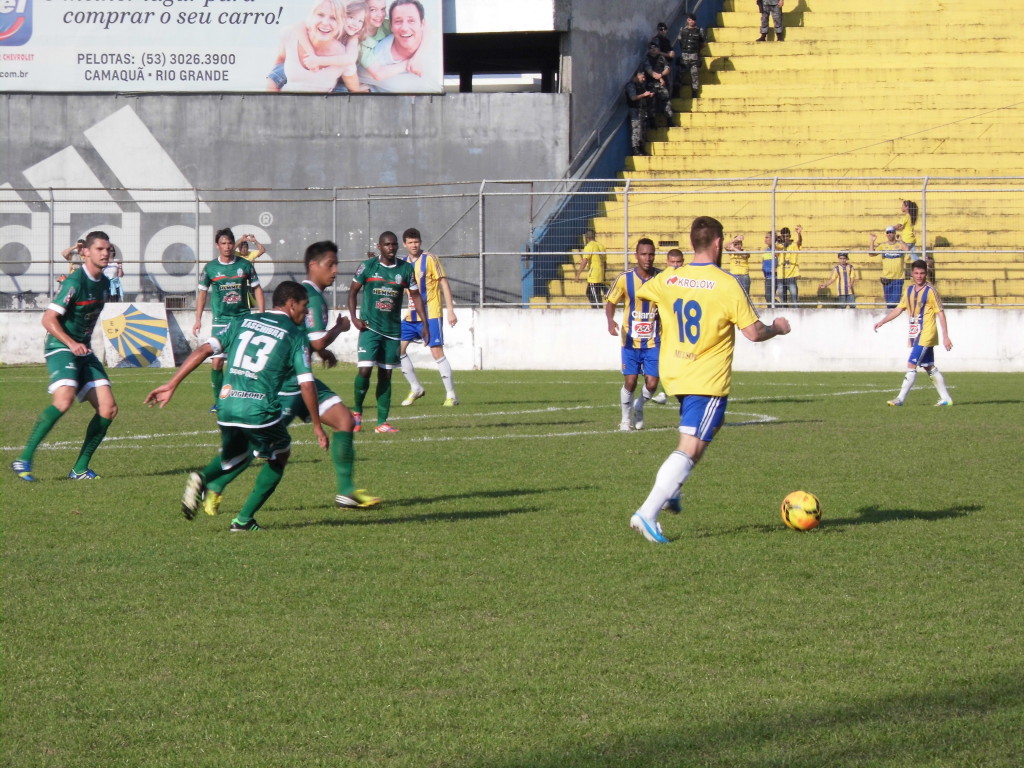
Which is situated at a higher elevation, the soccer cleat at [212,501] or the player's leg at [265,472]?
the player's leg at [265,472]

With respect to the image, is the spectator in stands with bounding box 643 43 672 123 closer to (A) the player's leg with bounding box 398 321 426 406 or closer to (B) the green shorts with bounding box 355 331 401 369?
(A) the player's leg with bounding box 398 321 426 406

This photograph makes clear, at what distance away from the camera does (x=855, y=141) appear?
107ft

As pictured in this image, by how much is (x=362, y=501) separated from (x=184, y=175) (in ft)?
83.1

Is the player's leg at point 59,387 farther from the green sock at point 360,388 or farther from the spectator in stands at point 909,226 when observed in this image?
the spectator in stands at point 909,226

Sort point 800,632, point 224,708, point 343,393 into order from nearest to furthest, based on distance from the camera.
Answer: point 224,708, point 800,632, point 343,393

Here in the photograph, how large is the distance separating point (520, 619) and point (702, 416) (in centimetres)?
243

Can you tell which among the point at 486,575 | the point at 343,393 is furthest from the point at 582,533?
the point at 343,393

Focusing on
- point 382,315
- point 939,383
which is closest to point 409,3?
point 939,383

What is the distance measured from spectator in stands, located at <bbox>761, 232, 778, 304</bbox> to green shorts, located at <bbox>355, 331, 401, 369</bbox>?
12.8m

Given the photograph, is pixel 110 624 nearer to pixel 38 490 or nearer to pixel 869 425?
pixel 38 490

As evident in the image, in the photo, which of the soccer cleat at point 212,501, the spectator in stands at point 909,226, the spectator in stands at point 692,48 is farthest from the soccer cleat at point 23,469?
the spectator in stands at point 692,48

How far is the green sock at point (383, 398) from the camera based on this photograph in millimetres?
15047

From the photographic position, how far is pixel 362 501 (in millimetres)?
9430

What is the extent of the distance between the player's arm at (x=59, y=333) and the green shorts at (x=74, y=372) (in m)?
0.12
